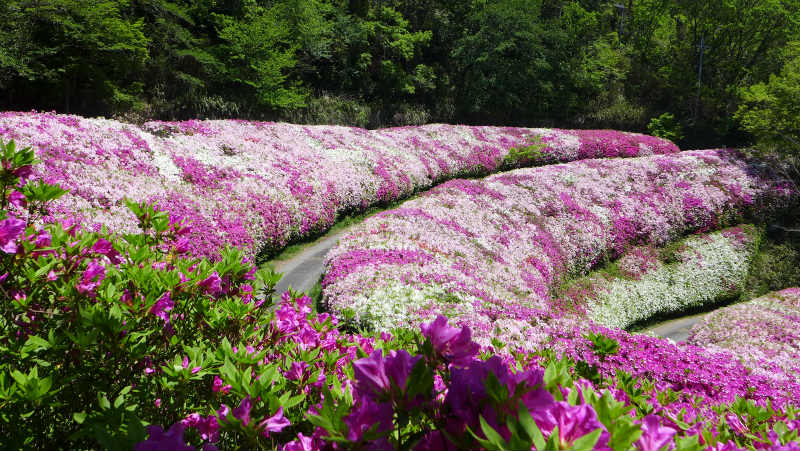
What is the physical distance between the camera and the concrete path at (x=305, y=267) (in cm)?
1107

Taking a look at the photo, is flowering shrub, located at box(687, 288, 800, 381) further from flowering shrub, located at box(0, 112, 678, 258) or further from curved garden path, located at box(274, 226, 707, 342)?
flowering shrub, located at box(0, 112, 678, 258)

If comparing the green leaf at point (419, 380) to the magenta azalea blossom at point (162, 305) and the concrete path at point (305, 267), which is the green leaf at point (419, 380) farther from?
the concrete path at point (305, 267)

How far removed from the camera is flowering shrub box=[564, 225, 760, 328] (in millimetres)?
13625

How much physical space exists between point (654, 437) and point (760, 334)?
13.9 metres

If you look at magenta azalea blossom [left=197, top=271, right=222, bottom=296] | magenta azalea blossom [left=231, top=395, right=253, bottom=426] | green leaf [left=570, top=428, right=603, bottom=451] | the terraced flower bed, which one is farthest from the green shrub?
magenta azalea blossom [left=231, top=395, right=253, bottom=426]

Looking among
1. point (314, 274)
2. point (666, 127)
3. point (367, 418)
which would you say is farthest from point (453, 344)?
point (666, 127)

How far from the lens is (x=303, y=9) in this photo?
117 feet

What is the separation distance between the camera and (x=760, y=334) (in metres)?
11.2

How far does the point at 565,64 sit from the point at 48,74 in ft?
156

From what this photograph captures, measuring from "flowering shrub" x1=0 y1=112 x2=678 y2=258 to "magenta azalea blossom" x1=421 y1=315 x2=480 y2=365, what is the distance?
4993mm

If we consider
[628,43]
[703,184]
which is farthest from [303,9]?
[628,43]

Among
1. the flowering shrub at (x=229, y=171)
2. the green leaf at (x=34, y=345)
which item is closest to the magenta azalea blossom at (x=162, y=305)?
the green leaf at (x=34, y=345)

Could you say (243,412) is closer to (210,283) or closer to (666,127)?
(210,283)

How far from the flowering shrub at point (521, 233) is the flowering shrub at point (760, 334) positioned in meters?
3.84
